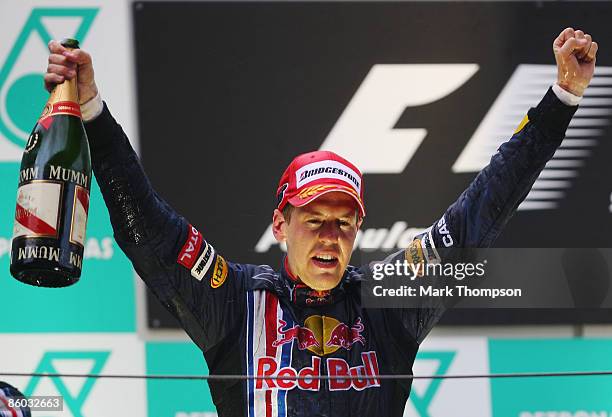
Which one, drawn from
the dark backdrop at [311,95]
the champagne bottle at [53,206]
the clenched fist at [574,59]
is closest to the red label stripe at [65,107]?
the champagne bottle at [53,206]

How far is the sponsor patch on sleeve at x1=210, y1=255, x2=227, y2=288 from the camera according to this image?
1.77 m

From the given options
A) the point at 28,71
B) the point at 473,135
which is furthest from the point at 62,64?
the point at 473,135

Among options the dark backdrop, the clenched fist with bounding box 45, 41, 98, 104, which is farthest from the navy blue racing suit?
the dark backdrop

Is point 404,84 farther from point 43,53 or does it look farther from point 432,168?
point 43,53

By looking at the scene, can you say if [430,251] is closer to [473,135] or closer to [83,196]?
[83,196]

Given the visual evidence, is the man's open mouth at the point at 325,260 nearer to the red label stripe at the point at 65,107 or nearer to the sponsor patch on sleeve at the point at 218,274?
the sponsor patch on sleeve at the point at 218,274

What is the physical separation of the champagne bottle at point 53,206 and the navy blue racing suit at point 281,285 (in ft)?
0.24

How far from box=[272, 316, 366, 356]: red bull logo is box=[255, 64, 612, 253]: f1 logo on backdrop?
92 centimetres

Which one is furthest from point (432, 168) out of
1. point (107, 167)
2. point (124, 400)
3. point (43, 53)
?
point (124, 400)

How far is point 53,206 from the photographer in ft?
4.68

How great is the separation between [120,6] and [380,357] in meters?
1.34

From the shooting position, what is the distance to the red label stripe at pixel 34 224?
141 cm

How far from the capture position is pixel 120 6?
2.67m

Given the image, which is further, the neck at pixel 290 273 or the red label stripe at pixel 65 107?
the neck at pixel 290 273
